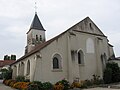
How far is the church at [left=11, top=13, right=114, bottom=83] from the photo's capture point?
19.2 metres

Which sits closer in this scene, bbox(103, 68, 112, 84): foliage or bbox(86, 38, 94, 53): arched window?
bbox(103, 68, 112, 84): foliage

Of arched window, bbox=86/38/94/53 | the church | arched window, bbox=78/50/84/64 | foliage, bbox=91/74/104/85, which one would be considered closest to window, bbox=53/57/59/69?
the church

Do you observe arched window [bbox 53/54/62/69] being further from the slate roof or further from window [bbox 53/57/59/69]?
the slate roof

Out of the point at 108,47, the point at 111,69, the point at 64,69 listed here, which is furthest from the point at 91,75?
the point at 108,47

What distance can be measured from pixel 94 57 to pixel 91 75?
8.86 ft

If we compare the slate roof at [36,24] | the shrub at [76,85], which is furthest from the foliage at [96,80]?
the slate roof at [36,24]

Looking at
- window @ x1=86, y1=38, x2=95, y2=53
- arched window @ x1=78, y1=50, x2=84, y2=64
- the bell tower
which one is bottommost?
arched window @ x1=78, y1=50, x2=84, y2=64

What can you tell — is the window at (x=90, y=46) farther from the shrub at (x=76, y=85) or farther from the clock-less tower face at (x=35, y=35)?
the clock-less tower face at (x=35, y=35)

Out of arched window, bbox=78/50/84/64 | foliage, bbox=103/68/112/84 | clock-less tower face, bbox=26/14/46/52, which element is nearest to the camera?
foliage, bbox=103/68/112/84

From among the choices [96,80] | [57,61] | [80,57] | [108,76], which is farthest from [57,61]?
[108,76]

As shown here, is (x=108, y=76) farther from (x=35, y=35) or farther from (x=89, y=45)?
(x=35, y=35)

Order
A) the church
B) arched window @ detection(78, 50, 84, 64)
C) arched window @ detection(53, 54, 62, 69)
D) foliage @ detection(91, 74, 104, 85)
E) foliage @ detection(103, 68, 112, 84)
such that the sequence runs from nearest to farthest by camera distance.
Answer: the church, arched window @ detection(53, 54, 62, 69), foliage @ detection(91, 74, 104, 85), foliage @ detection(103, 68, 112, 84), arched window @ detection(78, 50, 84, 64)

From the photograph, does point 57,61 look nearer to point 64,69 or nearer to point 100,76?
point 64,69

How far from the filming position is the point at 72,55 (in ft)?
69.1
